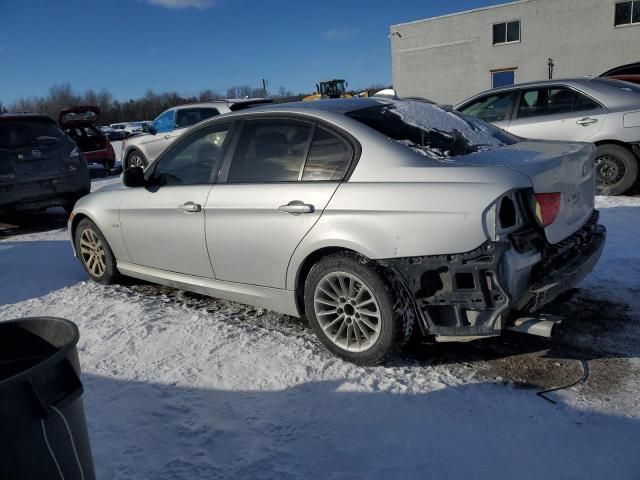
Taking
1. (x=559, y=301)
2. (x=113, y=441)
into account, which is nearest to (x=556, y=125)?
(x=559, y=301)

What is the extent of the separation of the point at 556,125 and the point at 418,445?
5774mm

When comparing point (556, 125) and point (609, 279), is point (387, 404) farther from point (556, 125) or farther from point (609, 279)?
point (556, 125)

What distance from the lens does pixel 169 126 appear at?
37.0ft

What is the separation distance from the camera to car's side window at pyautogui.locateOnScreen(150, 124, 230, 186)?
3.88 metres

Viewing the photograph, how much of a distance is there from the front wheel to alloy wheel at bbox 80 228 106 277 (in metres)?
6.71

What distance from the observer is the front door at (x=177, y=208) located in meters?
3.84

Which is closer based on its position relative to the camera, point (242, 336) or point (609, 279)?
point (242, 336)

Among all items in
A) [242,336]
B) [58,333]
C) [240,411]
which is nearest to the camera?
[58,333]

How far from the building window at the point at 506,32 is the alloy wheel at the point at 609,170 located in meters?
23.4

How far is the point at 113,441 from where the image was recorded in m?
2.56

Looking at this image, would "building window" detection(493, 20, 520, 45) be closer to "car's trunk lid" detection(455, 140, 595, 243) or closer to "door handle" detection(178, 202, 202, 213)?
"car's trunk lid" detection(455, 140, 595, 243)

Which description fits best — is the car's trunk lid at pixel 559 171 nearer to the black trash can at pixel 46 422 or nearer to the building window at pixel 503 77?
the black trash can at pixel 46 422

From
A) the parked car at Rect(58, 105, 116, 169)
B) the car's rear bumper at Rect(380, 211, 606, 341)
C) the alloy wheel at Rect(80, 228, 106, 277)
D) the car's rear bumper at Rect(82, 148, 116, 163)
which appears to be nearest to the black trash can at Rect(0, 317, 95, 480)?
the car's rear bumper at Rect(380, 211, 606, 341)

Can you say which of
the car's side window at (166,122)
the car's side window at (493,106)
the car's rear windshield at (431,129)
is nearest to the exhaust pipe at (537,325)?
the car's rear windshield at (431,129)
